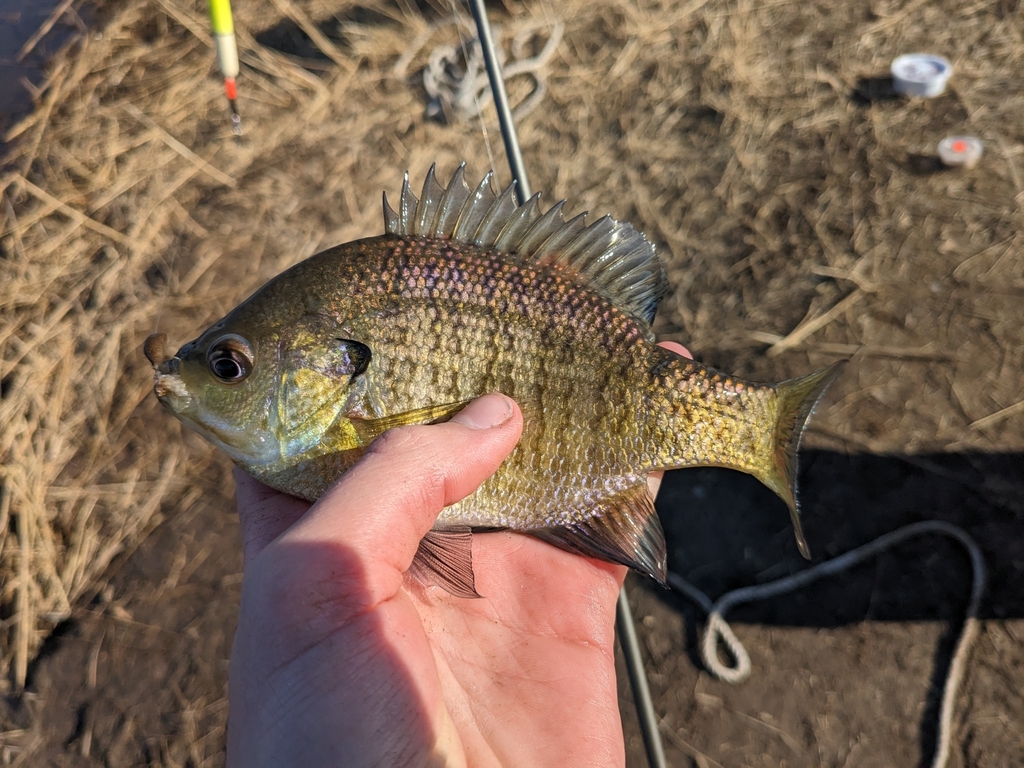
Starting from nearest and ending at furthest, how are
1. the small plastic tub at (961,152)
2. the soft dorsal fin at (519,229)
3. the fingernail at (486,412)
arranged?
the fingernail at (486,412) < the soft dorsal fin at (519,229) < the small plastic tub at (961,152)

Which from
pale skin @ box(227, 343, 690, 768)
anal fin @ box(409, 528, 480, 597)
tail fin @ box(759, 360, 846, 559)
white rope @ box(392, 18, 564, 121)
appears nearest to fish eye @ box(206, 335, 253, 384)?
pale skin @ box(227, 343, 690, 768)

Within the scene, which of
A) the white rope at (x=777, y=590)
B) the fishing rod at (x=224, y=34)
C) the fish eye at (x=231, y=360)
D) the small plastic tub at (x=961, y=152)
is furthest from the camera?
the small plastic tub at (x=961, y=152)

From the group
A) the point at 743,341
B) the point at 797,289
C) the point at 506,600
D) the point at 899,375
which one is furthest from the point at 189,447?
the point at 899,375

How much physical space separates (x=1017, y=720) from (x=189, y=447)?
16.3 ft

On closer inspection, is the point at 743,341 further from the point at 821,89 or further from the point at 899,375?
the point at 821,89

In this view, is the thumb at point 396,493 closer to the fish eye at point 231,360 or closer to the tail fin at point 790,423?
the fish eye at point 231,360

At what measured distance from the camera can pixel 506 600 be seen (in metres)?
2.61

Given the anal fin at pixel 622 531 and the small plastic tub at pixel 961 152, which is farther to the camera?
the small plastic tub at pixel 961 152

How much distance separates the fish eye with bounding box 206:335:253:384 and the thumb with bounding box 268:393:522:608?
54 centimetres

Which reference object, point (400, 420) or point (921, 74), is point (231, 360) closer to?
point (400, 420)

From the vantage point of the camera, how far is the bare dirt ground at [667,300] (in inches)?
142

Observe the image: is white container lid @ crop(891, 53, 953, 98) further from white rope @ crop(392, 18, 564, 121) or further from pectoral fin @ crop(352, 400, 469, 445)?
pectoral fin @ crop(352, 400, 469, 445)

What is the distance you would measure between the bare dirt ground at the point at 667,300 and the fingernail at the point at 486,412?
7.29 ft

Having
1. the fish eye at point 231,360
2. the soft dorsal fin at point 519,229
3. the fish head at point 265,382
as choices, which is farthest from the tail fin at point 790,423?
the fish eye at point 231,360
